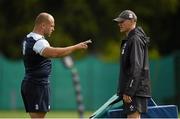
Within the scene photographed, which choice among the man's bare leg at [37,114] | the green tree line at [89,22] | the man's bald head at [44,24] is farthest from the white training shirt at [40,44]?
the green tree line at [89,22]

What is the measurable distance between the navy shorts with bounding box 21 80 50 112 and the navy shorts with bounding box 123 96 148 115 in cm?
103

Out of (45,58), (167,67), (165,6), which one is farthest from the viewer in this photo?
(165,6)

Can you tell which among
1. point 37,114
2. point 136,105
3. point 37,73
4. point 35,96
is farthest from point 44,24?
point 136,105

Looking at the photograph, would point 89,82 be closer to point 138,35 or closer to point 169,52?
point 169,52

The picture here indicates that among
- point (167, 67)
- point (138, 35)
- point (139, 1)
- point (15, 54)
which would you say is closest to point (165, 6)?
point (139, 1)

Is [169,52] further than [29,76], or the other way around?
[169,52]

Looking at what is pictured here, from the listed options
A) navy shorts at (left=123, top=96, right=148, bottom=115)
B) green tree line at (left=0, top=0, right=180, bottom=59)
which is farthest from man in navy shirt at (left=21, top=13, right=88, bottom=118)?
green tree line at (left=0, top=0, right=180, bottom=59)

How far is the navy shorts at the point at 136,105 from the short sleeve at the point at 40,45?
1287 millimetres

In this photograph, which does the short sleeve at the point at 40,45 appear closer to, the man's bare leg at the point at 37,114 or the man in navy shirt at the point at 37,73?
the man in navy shirt at the point at 37,73

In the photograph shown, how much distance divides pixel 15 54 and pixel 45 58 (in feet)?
69.8

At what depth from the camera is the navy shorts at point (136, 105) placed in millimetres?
10492

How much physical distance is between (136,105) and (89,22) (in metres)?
21.0

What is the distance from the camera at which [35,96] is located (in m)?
10.5

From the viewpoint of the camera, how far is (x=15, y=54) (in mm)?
31547
